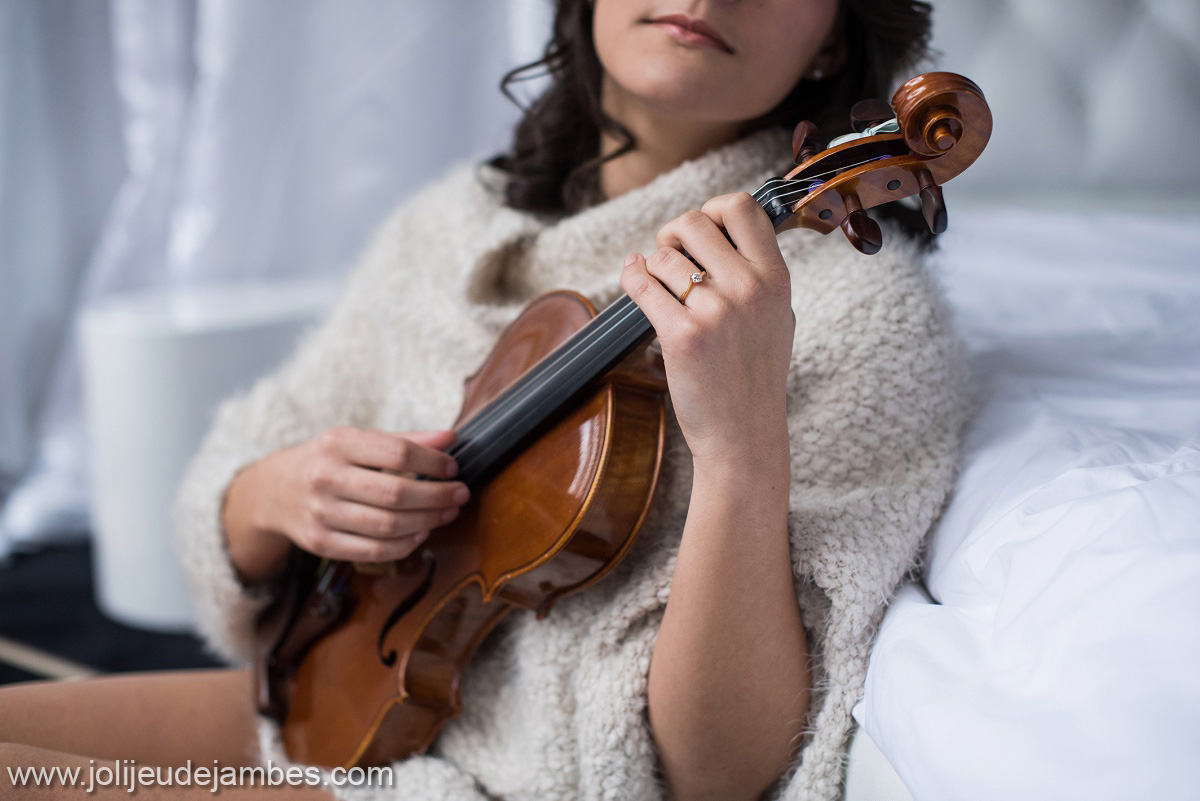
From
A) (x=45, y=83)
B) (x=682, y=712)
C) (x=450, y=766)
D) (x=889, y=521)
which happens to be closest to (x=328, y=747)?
(x=450, y=766)

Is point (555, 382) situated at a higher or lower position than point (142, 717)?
higher

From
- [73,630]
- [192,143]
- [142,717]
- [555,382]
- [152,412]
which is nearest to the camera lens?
[555,382]

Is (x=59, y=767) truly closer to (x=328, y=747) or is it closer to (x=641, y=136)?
(x=328, y=747)

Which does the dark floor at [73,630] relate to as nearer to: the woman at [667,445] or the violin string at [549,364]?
the woman at [667,445]

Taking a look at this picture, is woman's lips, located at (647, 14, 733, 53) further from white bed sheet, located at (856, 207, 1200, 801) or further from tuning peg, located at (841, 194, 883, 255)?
white bed sheet, located at (856, 207, 1200, 801)

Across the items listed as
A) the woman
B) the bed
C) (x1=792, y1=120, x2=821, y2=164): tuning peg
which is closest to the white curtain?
the woman

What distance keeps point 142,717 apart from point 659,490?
0.53m

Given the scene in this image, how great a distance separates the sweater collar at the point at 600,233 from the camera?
87 centimetres

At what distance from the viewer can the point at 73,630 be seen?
1683 millimetres

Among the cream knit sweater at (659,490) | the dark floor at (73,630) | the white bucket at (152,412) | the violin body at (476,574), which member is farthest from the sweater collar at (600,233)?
the dark floor at (73,630)

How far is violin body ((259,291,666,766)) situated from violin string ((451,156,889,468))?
1.1 inches

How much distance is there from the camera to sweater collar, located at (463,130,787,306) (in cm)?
87

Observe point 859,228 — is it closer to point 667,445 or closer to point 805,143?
point 805,143

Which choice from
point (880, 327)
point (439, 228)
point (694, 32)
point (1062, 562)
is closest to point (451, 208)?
point (439, 228)
